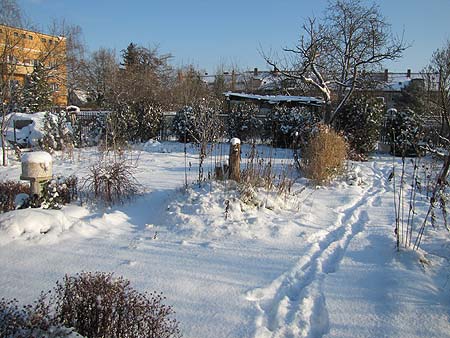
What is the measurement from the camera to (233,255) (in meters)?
3.83

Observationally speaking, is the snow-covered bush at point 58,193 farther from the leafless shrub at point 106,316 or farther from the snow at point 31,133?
the snow at point 31,133

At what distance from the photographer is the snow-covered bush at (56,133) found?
1109 centimetres

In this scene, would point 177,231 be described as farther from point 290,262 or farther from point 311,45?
point 311,45

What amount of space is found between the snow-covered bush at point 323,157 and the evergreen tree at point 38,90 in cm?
1970

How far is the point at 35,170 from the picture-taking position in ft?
15.7

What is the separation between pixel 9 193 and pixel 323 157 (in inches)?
240

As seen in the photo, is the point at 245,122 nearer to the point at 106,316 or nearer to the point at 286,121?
the point at 286,121

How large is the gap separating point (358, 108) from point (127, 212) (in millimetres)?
9883

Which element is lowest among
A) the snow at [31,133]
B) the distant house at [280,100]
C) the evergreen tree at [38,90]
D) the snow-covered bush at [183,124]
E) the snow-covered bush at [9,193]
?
the snow-covered bush at [9,193]

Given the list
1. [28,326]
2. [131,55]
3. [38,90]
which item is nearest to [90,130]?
[38,90]

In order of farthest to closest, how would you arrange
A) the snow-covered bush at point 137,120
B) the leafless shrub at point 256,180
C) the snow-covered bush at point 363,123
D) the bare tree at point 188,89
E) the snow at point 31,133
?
the bare tree at point 188,89, the snow-covered bush at point 137,120, the snow-covered bush at point 363,123, the snow at point 31,133, the leafless shrub at point 256,180

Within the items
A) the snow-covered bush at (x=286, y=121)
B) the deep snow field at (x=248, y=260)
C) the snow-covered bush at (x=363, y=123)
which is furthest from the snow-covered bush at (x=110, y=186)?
the snow-covered bush at (x=363, y=123)

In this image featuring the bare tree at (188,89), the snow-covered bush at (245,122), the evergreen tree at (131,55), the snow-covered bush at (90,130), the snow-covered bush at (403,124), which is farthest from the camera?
the evergreen tree at (131,55)

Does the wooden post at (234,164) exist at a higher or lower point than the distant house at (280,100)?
lower
